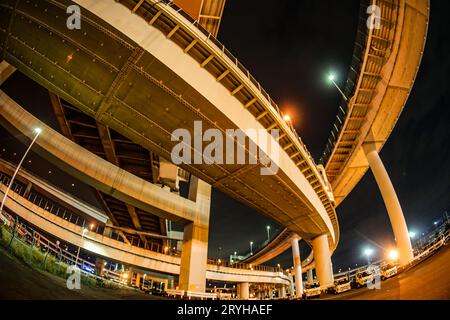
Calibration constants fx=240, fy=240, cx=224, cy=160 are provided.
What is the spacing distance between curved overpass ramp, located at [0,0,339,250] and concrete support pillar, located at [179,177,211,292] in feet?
27.0

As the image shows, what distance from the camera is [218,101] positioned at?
11562 millimetres

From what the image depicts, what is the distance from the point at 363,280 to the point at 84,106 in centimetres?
1859

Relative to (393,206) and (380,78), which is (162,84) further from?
(393,206)

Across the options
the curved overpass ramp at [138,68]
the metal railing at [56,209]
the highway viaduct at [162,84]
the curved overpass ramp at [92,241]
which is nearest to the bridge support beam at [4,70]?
the highway viaduct at [162,84]

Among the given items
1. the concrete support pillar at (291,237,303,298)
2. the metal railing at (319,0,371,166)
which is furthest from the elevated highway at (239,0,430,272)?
the concrete support pillar at (291,237,303,298)

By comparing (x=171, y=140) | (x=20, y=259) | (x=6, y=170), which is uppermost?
(x=6, y=170)

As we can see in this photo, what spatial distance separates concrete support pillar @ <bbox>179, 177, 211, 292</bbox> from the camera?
18.8m

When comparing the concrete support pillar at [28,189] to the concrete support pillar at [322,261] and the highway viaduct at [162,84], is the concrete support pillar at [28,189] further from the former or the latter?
the concrete support pillar at [322,261]

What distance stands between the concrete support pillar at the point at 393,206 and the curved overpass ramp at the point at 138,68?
50.4 feet

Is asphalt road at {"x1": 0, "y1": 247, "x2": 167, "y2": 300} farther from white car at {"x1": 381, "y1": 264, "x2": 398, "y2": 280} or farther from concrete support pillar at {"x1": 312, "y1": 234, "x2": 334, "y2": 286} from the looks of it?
concrete support pillar at {"x1": 312, "y1": 234, "x2": 334, "y2": 286}

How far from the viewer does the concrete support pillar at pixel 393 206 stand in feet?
69.0
